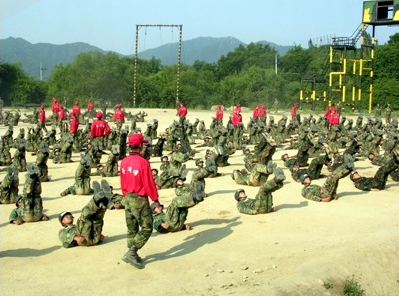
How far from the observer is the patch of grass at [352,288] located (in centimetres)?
810

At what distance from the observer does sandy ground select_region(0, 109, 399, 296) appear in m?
7.71

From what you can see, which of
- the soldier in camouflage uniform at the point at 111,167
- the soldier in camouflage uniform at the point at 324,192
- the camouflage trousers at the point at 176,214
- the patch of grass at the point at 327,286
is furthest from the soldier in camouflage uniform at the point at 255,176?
the patch of grass at the point at 327,286

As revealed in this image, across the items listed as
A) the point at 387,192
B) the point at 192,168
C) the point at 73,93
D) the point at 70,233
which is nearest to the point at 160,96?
the point at 73,93

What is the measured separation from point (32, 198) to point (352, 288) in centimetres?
614

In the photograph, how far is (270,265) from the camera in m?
8.46

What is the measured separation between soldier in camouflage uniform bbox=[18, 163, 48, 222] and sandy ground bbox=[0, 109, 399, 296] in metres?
0.26

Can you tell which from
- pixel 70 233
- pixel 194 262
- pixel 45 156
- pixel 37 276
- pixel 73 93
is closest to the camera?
pixel 37 276

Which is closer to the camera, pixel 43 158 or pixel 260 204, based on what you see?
pixel 260 204

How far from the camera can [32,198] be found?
10938 millimetres

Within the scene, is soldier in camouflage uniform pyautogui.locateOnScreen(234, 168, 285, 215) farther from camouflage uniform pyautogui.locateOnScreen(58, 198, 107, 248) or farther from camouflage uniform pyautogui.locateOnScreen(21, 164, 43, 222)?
camouflage uniform pyautogui.locateOnScreen(21, 164, 43, 222)

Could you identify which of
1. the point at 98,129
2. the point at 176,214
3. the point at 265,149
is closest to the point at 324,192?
the point at 265,149

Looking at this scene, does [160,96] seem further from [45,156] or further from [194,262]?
[194,262]

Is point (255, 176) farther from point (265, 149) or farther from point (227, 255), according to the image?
point (227, 255)

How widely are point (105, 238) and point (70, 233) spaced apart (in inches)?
28.8
